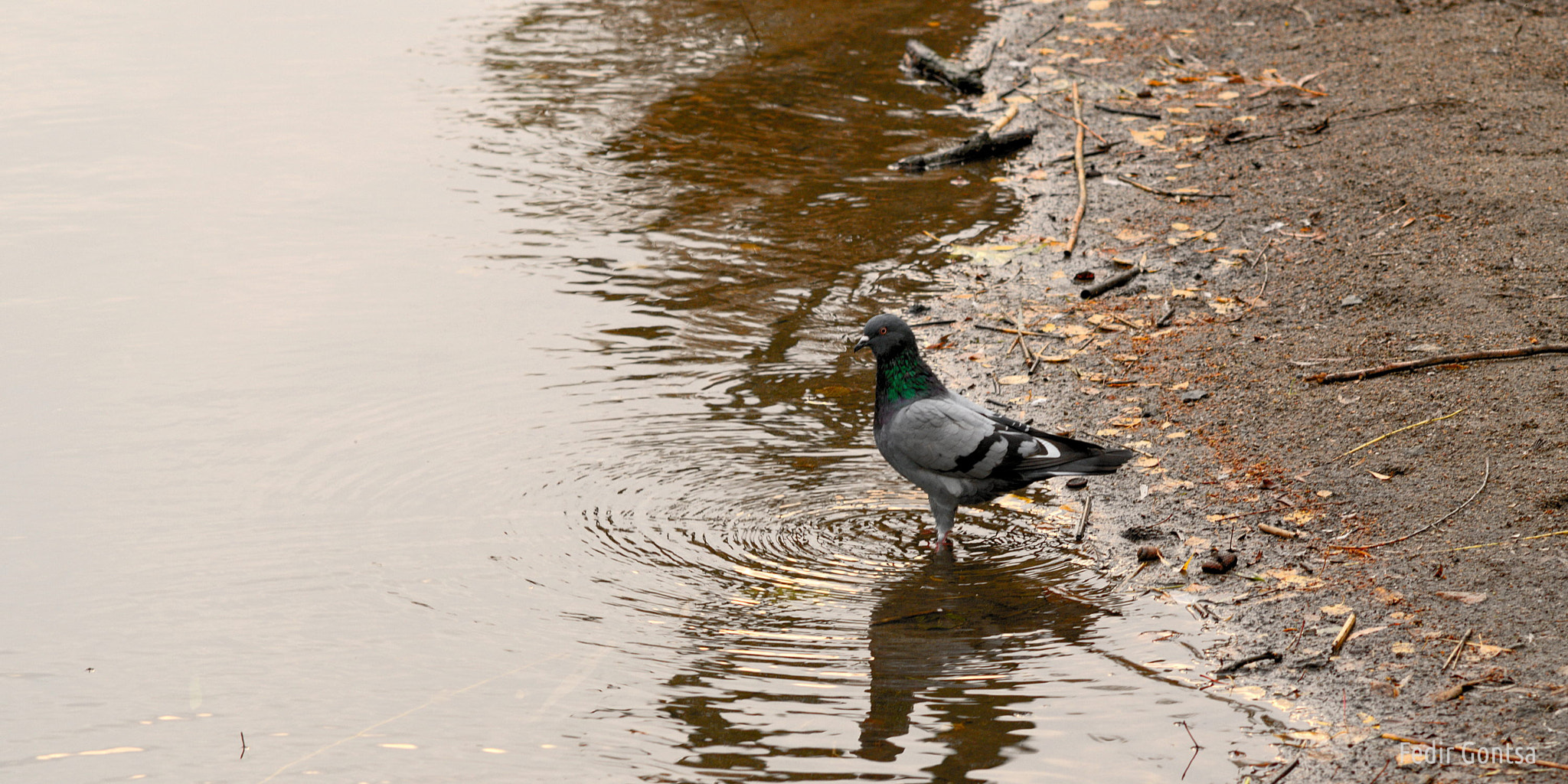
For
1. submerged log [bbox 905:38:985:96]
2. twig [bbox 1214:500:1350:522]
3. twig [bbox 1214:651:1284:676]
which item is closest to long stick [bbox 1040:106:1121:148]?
submerged log [bbox 905:38:985:96]

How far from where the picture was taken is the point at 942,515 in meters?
4.74

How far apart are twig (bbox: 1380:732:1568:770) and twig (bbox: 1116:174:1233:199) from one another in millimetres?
4522

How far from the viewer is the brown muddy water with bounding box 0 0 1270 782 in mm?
3729

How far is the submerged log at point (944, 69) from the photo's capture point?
10.0 metres

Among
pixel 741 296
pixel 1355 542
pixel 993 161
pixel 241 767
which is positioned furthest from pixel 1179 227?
pixel 241 767

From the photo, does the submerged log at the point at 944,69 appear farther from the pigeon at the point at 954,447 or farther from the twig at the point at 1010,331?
the pigeon at the point at 954,447

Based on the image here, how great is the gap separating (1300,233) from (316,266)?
220 inches

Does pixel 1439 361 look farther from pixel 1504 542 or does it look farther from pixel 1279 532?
pixel 1279 532

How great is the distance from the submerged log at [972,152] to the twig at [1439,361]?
148 inches

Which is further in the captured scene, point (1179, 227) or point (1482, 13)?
point (1482, 13)

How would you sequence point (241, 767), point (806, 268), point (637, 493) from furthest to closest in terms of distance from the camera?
point (806, 268) → point (637, 493) → point (241, 767)

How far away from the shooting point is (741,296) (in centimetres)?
687

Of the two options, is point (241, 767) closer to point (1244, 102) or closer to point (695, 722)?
point (695, 722)

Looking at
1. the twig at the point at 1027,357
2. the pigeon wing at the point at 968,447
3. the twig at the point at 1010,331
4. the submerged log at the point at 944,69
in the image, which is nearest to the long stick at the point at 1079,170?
the submerged log at the point at 944,69
